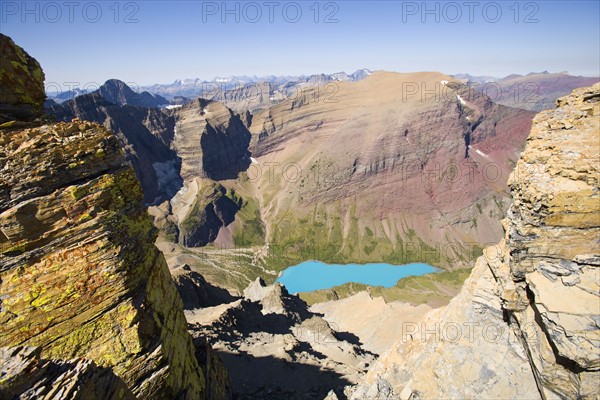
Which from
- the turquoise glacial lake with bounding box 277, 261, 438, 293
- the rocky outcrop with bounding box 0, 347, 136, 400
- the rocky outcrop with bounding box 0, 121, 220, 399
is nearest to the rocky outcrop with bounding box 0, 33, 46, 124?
the rocky outcrop with bounding box 0, 121, 220, 399

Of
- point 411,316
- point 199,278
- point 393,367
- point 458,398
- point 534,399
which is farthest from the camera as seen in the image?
point 199,278

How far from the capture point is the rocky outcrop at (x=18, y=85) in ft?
51.8

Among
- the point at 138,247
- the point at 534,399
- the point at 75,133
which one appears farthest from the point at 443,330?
the point at 75,133

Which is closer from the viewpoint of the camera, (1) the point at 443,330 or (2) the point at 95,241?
(2) the point at 95,241

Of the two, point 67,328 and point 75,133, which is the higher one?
point 75,133

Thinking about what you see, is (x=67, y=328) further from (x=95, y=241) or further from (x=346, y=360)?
(x=346, y=360)

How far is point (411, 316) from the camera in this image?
72.2m

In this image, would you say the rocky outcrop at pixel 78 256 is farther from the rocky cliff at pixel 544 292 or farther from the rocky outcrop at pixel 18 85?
the rocky cliff at pixel 544 292

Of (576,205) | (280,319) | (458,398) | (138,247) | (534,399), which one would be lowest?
(280,319)

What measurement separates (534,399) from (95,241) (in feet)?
86.7

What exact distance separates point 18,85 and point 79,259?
29.9ft

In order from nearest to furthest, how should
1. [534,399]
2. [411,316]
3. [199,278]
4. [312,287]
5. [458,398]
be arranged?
[534,399], [458,398], [411,316], [199,278], [312,287]

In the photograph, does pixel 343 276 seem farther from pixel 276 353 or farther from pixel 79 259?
pixel 79 259

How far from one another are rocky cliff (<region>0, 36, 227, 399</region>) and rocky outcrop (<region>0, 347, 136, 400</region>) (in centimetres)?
13
